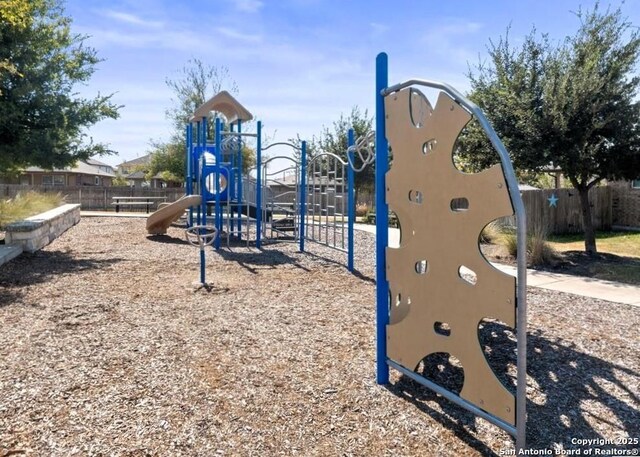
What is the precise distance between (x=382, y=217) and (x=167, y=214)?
9421mm

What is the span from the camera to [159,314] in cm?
466

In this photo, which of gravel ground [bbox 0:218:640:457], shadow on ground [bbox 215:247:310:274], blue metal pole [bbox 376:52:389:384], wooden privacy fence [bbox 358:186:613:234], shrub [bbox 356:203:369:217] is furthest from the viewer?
shrub [bbox 356:203:369:217]

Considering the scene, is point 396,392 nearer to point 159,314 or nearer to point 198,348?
point 198,348

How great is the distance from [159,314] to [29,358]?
1.36m

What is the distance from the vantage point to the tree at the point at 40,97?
802cm

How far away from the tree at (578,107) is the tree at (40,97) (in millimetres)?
7965

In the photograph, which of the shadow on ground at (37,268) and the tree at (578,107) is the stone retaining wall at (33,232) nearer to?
the shadow on ground at (37,268)

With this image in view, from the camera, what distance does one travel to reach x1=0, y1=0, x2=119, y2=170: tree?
8023 millimetres

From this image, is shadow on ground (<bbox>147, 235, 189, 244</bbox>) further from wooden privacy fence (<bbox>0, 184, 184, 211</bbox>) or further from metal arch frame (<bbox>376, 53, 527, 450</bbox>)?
wooden privacy fence (<bbox>0, 184, 184, 211</bbox>)

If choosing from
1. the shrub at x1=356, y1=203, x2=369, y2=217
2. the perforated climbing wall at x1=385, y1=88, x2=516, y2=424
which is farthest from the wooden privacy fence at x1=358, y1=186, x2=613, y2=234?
the perforated climbing wall at x1=385, y1=88, x2=516, y2=424

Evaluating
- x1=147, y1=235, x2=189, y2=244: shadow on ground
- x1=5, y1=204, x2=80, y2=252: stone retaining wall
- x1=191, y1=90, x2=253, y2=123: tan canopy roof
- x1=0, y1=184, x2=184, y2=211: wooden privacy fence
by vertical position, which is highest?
x1=191, y1=90, x2=253, y2=123: tan canopy roof

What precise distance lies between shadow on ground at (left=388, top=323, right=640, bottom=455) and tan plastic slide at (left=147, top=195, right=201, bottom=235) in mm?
8707

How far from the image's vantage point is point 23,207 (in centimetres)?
1317

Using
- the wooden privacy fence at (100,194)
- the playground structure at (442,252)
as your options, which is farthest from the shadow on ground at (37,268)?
the wooden privacy fence at (100,194)
